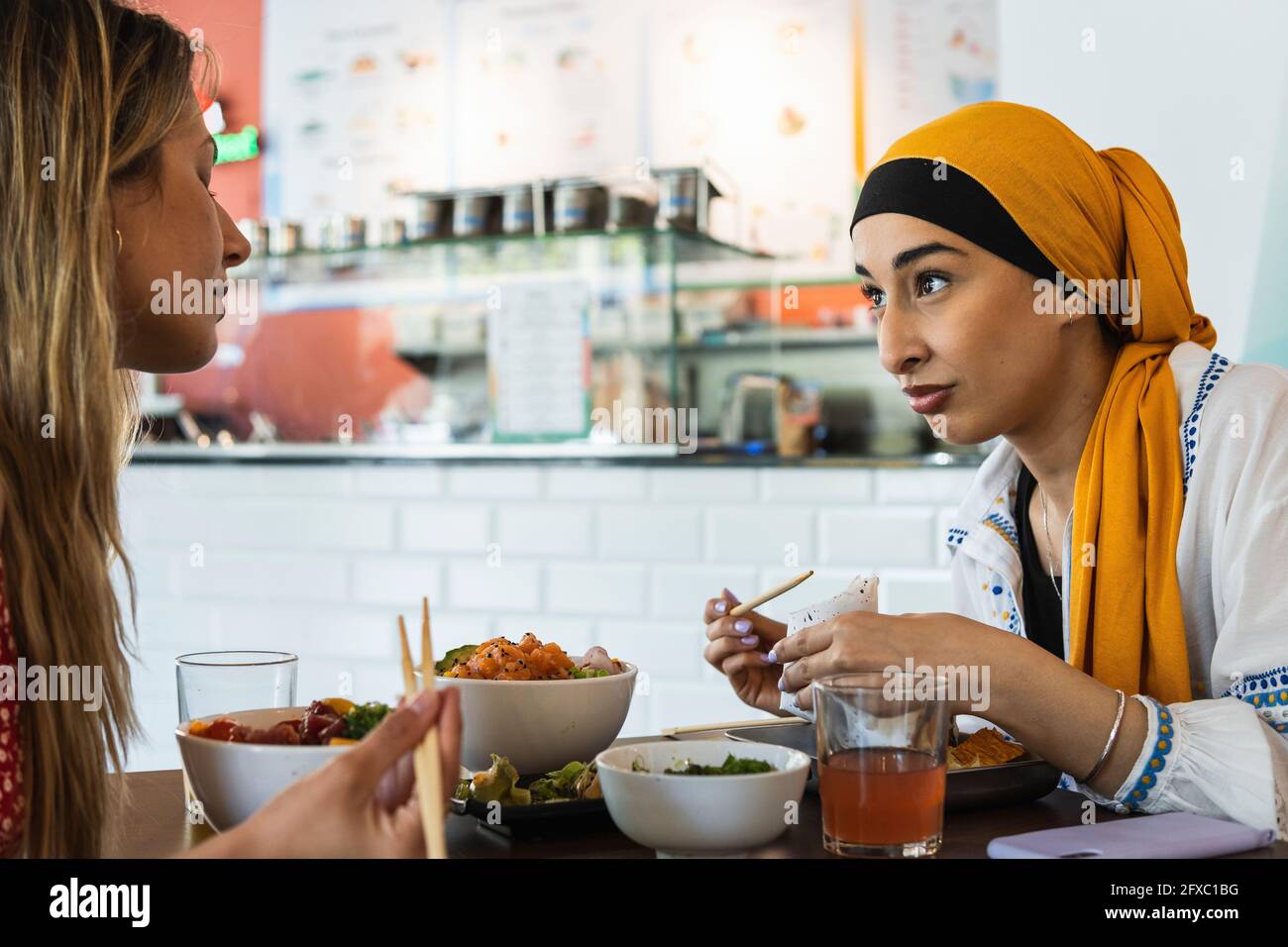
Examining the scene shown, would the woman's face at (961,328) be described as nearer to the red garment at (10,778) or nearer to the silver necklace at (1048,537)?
the silver necklace at (1048,537)

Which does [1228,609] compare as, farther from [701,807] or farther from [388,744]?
[388,744]

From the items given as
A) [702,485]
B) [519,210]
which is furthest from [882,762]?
[519,210]

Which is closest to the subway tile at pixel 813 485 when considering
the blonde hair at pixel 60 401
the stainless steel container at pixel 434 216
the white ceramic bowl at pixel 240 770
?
the stainless steel container at pixel 434 216

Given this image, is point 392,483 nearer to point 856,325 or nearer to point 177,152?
point 856,325

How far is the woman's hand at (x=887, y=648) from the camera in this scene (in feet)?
3.99

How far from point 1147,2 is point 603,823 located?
2352mm

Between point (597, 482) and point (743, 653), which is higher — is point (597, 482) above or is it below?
above

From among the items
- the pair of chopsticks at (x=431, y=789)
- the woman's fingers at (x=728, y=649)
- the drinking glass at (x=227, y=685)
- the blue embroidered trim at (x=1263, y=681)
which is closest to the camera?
the pair of chopsticks at (x=431, y=789)

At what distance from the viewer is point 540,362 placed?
10.6ft

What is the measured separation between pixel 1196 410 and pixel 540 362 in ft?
6.42

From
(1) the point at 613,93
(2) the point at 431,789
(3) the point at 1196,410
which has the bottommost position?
(2) the point at 431,789

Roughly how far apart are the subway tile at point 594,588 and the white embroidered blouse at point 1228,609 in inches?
57.8

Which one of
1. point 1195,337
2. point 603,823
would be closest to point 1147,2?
point 1195,337

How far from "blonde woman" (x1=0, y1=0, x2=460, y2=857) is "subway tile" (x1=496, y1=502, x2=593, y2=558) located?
1873 mm
